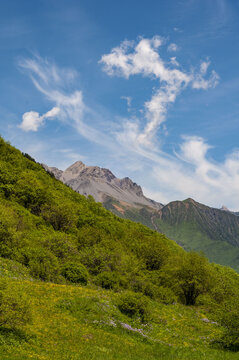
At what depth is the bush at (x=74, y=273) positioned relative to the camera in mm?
41500

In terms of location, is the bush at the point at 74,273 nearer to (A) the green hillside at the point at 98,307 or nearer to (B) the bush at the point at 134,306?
(A) the green hillside at the point at 98,307

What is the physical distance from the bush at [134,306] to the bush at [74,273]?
489 inches

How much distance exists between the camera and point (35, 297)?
86.5 ft

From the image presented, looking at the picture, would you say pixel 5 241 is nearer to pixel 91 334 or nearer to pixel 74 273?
pixel 74 273

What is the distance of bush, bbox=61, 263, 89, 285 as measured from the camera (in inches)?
1634

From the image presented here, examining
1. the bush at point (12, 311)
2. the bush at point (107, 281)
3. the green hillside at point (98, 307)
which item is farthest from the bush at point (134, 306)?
the bush at point (12, 311)

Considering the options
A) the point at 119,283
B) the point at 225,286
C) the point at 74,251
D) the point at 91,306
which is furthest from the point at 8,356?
the point at 225,286

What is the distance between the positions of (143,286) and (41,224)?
33576mm

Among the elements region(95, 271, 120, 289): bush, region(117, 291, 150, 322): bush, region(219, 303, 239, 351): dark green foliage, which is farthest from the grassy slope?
region(95, 271, 120, 289): bush

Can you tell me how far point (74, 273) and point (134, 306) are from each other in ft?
48.1

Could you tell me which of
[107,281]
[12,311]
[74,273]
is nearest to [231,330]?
[107,281]

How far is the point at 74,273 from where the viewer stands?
4181 centimetres

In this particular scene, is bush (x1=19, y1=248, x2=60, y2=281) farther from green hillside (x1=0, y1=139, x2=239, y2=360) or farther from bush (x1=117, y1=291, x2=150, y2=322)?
bush (x1=117, y1=291, x2=150, y2=322)

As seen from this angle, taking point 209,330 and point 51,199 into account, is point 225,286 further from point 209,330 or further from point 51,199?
point 51,199
